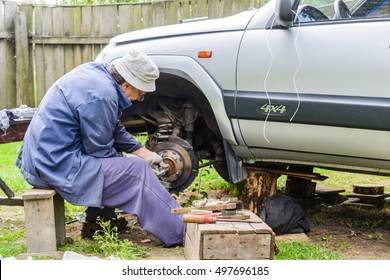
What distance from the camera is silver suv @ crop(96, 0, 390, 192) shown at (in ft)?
14.2

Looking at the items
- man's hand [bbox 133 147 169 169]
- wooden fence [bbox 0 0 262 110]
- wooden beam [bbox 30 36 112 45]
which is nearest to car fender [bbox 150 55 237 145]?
man's hand [bbox 133 147 169 169]

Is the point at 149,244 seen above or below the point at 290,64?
below

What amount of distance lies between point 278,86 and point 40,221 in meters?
1.98

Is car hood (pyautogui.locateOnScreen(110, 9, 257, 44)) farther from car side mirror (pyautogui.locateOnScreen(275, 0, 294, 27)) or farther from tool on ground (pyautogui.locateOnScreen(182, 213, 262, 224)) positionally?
tool on ground (pyautogui.locateOnScreen(182, 213, 262, 224))

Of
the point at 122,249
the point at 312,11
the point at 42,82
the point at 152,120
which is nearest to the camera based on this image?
the point at 122,249

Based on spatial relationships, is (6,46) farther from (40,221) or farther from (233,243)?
(233,243)

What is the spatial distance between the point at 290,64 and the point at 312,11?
0.55 meters

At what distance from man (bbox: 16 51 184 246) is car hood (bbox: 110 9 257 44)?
27.2 inches

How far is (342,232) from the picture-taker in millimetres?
5172

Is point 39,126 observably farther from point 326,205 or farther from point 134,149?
point 326,205

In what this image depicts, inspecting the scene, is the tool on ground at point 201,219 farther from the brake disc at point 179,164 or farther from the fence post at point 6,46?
the fence post at point 6,46

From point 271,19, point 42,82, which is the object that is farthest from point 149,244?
point 42,82

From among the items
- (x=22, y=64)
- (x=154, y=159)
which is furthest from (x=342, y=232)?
(x=22, y=64)

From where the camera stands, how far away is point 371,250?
4656 mm
